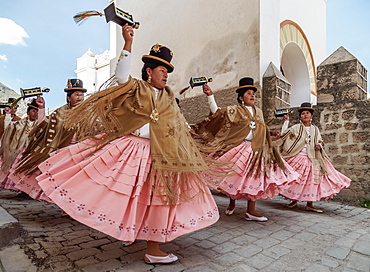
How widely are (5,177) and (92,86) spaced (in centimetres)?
1193

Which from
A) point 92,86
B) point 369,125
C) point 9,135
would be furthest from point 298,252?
point 92,86

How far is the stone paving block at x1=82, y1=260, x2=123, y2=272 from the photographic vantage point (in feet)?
6.63

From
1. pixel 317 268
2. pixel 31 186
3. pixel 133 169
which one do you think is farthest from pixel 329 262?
Result: pixel 31 186

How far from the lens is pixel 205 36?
6.97m

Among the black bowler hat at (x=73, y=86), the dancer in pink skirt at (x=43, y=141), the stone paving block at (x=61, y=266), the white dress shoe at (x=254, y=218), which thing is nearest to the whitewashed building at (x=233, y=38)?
the white dress shoe at (x=254, y=218)

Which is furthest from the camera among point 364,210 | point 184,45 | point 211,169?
point 184,45

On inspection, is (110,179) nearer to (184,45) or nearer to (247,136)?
(247,136)

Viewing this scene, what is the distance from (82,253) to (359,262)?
95.4 inches

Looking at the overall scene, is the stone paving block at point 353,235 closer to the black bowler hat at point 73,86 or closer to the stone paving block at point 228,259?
the stone paving block at point 228,259

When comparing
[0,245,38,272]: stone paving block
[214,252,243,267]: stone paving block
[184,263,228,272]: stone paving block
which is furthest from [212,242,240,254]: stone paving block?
[0,245,38,272]: stone paving block

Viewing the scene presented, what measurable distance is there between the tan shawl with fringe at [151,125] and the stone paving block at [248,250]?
76cm

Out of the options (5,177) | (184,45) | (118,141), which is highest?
(184,45)

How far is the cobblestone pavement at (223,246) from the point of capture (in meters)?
2.18

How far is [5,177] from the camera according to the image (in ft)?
15.8
